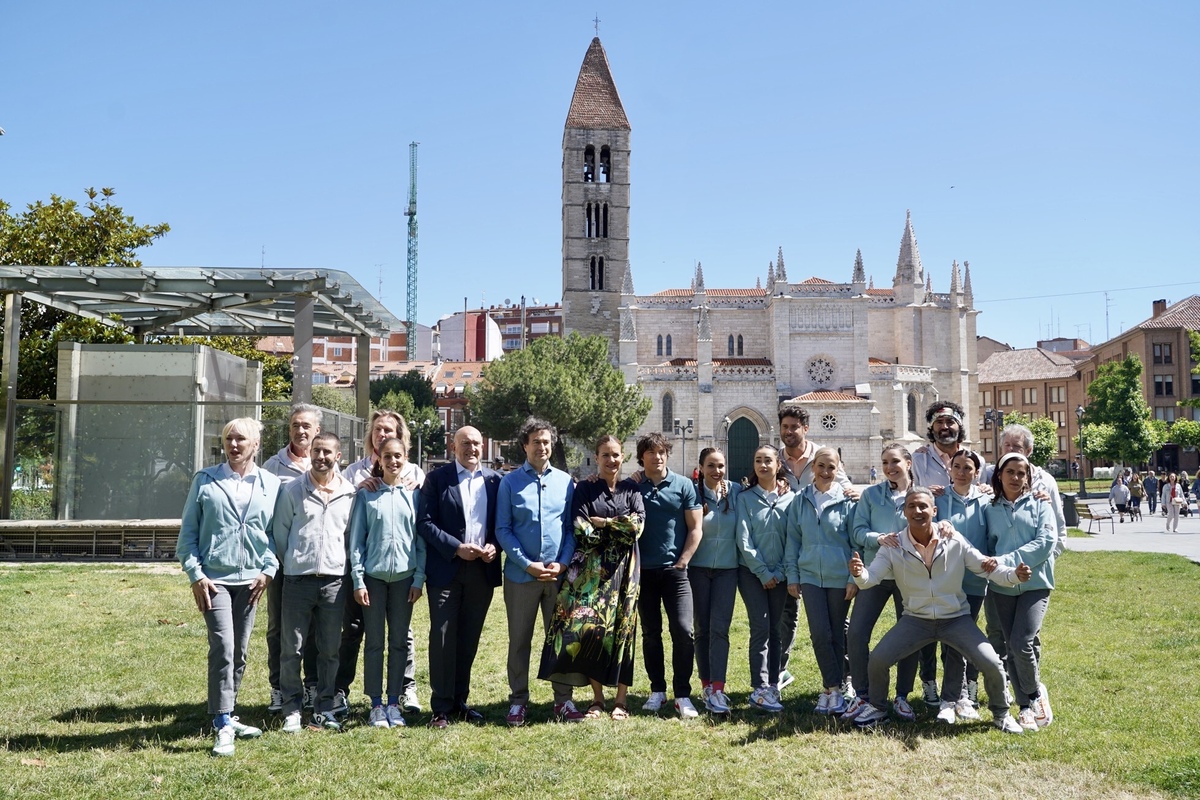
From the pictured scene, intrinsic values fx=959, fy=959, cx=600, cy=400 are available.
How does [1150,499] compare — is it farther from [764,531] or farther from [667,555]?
[667,555]

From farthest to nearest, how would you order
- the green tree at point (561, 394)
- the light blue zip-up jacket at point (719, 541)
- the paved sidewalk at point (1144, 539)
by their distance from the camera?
the green tree at point (561, 394) → the paved sidewalk at point (1144, 539) → the light blue zip-up jacket at point (719, 541)

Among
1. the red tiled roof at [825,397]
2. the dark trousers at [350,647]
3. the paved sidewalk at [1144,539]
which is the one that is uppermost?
the red tiled roof at [825,397]

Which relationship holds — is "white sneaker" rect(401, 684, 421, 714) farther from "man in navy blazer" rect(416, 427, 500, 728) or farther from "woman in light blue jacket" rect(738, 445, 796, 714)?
"woman in light blue jacket" rect(738, 445, 796, 714)

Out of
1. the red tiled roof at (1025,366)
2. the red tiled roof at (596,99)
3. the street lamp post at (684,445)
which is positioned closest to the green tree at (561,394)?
the street lamp post at (684,445)

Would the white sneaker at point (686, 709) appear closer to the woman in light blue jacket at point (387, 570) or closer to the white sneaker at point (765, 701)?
the white sneaker at point (765, 701)

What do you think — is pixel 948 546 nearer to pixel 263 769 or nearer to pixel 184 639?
pixel 263 769

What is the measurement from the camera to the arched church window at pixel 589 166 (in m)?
63.2

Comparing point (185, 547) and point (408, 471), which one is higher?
point (408, 471)

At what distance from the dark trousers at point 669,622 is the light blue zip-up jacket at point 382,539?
1493 mm

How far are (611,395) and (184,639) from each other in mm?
41149

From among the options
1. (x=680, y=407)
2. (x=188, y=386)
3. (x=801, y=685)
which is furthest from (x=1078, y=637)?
(x=680, y=407)

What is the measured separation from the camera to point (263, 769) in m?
4.88

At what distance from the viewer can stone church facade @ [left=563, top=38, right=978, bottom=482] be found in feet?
183

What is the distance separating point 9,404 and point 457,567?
10.1 m
